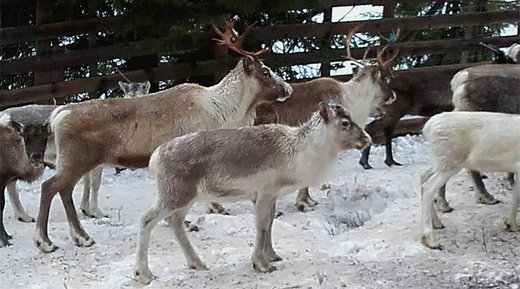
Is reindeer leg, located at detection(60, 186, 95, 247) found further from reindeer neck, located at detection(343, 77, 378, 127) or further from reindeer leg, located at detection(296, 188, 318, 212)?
reindeer neck, located at detection(343, 77, 378, 127)

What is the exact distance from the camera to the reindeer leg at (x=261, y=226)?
248 inches

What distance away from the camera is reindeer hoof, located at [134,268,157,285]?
623 centimetres

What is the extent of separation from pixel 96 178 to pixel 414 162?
412 centimetres

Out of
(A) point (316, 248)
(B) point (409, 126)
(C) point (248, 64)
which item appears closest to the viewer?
(A) point (316, 248)

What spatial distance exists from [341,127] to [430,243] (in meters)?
1.12

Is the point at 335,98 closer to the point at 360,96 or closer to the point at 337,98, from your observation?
the point at 337,98

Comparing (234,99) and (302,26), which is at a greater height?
(302,26)

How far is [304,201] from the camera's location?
8398mm

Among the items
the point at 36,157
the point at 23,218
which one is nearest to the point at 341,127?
the point at 36,157

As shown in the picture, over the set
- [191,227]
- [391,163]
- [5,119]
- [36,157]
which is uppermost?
[5,119]

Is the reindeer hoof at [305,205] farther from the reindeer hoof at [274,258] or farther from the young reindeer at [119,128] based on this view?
the reindeer hoof at [274,258]

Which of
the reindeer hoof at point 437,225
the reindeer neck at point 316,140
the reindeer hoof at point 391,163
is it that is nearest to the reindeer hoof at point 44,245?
the reindeer neck at point 316,140

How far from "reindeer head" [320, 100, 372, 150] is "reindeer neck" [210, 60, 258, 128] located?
1.62 meters

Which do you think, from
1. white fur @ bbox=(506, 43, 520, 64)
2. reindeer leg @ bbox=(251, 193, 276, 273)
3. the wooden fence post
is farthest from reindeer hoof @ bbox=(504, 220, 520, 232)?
the wooden fence post
